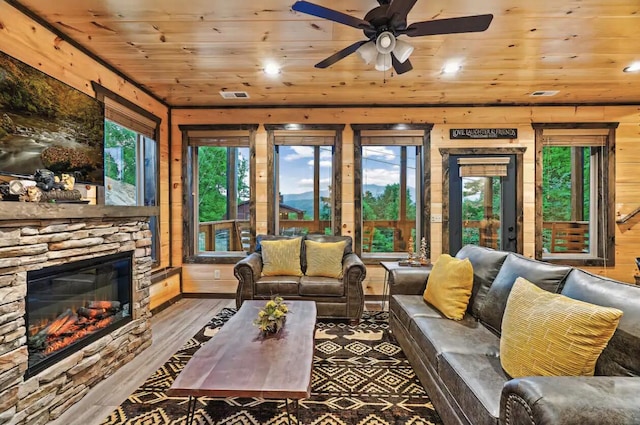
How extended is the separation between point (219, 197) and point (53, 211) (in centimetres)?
293

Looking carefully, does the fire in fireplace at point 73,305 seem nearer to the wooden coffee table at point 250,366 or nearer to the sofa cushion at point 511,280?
the wooden coffee table at point 250,366

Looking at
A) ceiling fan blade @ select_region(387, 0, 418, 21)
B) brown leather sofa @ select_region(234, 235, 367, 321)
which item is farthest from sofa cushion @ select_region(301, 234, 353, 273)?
ceiling fan blade @ select_region(387, 0, 418, 21)

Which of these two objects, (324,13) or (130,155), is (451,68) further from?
(130,155)

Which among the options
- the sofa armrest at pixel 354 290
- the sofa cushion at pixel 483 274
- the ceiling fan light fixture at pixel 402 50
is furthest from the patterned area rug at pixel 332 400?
the ceiling fan light fixture at pixel 402 50

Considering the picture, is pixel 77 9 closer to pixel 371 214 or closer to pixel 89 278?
pixel 89 278

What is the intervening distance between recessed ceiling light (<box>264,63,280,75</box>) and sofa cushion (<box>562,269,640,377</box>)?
314 cm

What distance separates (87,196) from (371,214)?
3496mm

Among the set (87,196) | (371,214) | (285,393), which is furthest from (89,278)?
(371,214)

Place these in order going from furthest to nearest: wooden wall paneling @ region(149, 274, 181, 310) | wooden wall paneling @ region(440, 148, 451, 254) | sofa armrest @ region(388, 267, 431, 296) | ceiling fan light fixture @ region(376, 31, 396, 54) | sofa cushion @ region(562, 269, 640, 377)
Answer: wooden wall paneling @ region(440, 148, 451, 254) < wooden wall paneling @ region(149, 274, 181, 310) < sofa armrest @ region(388, 267, 431, 296) < ceiling fan light fixture @ region(376, 31, 396, 54) < sofa cushion @ region(562, 269, 640, 377)

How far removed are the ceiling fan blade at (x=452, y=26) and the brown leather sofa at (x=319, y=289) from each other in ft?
7.58

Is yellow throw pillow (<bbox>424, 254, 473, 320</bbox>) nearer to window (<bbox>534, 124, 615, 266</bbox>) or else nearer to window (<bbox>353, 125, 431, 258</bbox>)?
window (<bbox>353, 125, 431, 258</bbox>)

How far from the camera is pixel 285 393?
5.05 feet

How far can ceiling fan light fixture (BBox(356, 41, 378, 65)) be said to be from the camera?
7.65 feet

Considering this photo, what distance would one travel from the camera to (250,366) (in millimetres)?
1763
